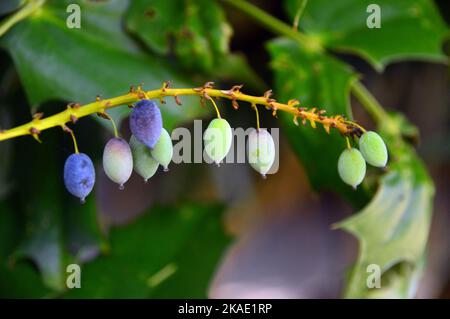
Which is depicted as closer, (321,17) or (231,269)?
(321,17)

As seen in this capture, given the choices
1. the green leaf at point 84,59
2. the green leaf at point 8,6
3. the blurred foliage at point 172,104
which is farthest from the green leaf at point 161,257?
the green leaf at point 8,6

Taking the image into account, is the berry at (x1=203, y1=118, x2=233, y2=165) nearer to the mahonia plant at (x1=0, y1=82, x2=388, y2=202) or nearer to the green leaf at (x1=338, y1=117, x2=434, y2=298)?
the mahonia plant at (x1=0, y1=82, x2=388, y2=202)

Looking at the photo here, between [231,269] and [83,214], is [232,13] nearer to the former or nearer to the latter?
[83,214]

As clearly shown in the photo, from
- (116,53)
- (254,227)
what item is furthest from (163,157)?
(254,227)

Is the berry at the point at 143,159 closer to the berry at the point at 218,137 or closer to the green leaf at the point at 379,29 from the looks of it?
the berry at the point at 218,137

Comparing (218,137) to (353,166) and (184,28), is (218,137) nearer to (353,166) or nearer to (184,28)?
(353,166)
